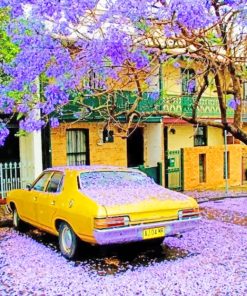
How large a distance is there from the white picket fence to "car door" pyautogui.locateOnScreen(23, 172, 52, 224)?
3.90 metres

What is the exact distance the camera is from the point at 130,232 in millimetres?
7211

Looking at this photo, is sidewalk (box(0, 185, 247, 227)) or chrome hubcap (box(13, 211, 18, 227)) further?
sidewalk (box(0, 185, 247, 227))

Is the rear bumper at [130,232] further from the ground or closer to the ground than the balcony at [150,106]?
closer to the ground

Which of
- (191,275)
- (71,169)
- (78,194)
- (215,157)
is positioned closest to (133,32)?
(71,169)

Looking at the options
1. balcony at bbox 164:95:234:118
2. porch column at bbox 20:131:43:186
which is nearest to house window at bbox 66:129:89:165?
porch column at bbox 20:131:43:186

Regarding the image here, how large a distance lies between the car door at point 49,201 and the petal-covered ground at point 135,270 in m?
0.51

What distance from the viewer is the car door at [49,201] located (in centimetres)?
838

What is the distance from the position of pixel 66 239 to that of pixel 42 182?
6.26 ft

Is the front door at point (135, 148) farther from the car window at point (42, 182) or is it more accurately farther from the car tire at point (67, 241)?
the car tire at point (67, 241)

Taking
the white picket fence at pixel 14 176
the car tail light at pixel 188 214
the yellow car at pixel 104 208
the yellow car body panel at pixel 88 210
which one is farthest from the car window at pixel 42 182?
the white picket fence at pixel 14 176

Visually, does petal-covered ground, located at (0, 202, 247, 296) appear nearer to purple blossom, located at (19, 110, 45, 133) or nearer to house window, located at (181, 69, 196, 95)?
purple blossom, located at (19, 110, 45, 133)

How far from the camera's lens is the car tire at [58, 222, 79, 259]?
7637mm

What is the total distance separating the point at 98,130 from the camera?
17266 millimetres

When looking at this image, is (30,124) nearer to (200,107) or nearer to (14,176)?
(14,176)
